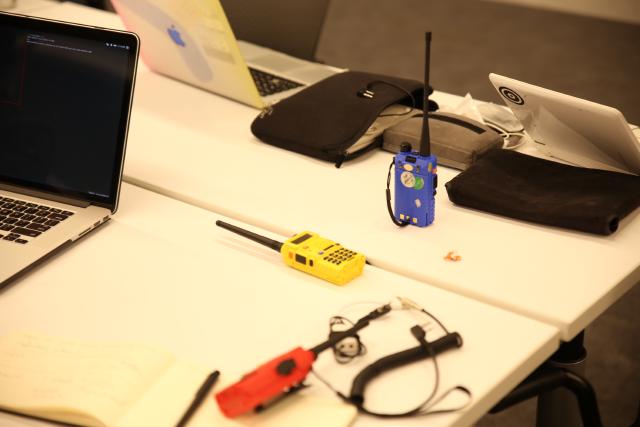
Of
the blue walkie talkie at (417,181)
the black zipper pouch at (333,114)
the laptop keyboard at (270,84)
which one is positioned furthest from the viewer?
the laptop keyboard at (270,84)

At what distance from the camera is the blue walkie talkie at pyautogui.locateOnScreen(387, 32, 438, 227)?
130cm

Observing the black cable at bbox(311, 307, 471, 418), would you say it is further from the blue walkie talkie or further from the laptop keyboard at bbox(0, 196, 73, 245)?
the laptop keyboard at bbox(0, 196, 73, 245)

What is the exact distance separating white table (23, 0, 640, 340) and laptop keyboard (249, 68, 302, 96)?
0.25 feet

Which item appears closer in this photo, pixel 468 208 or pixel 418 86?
pixel 468 208

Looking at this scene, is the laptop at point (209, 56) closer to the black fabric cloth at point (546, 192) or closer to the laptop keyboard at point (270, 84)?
the laptop keyboard at point (270, 84)

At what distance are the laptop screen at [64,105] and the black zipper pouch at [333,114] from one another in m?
0.36

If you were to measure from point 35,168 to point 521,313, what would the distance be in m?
0.81

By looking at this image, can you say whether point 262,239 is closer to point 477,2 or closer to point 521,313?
point 521,313

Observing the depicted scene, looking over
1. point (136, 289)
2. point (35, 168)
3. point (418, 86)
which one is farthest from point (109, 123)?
point (418, 86)

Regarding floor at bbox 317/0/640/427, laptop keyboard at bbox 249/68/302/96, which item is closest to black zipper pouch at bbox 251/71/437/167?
laptop keyboard at bbox 249/68/302/96

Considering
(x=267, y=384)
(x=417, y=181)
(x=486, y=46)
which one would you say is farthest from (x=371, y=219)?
(x=486, y=46)

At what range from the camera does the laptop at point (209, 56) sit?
5.51 ft

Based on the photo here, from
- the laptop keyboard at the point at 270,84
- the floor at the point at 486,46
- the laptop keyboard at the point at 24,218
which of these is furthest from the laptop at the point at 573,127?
the floor at the point at 486,46

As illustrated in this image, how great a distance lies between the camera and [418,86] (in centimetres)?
171
